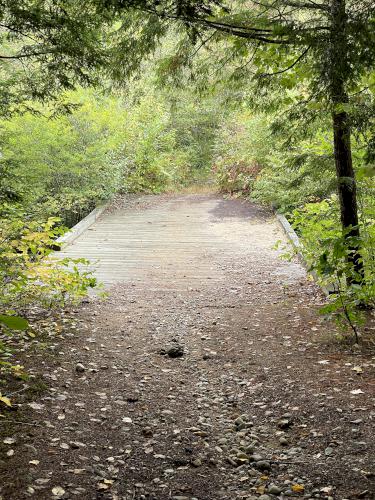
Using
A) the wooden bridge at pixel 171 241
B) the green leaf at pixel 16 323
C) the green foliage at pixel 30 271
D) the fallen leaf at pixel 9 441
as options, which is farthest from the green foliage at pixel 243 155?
the green leaf at pixel 16 323

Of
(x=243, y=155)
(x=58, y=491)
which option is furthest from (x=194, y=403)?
(x=243, y=155)

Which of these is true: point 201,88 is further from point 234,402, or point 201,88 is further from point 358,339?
point 234,402

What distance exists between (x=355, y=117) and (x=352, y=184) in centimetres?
155

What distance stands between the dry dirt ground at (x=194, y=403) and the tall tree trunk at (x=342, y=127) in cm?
120

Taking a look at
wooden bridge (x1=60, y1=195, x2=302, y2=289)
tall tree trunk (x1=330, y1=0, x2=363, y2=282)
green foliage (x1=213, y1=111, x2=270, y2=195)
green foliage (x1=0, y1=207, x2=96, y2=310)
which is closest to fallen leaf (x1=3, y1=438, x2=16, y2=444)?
green foliage (x1=0, y1=207, x2=96, y2=310)

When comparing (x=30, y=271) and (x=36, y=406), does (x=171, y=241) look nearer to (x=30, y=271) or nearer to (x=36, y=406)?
(x=30, y=271)

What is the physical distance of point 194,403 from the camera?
4578 millimetres

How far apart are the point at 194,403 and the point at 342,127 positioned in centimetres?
280

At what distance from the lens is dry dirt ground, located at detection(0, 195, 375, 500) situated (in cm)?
326

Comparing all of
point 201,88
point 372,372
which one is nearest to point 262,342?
point 372,372

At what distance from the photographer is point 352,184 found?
19.5 feet

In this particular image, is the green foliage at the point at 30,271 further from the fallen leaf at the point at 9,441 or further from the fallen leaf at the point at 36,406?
the fallen leaf at the point at 9,441

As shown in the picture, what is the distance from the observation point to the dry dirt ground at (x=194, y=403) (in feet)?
10.7

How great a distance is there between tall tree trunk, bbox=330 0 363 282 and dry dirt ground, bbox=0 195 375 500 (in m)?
1.20
